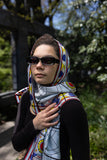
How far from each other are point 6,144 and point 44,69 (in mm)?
3079

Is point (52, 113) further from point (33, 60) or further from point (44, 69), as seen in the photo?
point (33, 60)

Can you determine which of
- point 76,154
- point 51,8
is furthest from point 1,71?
point 76,154

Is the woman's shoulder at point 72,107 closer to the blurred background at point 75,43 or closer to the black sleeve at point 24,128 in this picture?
the black sleeve at point 24,128

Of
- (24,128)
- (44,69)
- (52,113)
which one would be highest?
(44,69)

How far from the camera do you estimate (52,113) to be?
1192 mm

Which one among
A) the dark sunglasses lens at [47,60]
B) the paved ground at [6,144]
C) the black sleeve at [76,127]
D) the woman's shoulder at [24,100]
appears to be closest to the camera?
the black sleeve at [76,127]

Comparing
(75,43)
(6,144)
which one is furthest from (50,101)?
(75,43)

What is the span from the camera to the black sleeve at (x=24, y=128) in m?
1.28

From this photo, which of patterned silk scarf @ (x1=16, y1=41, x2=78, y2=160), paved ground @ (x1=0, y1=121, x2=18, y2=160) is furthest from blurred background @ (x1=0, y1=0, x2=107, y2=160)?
patterned silk scarf @ (x1=16, y1=41, x2=78, y2=160)

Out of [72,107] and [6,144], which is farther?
[6,144]

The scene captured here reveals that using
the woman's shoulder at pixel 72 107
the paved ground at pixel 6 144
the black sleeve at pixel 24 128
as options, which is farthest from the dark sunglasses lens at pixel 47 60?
the paved ground at pixel 6 144

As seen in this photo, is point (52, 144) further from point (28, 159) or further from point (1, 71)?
point (1, 71)

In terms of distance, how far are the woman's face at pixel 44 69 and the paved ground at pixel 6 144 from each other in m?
2.48

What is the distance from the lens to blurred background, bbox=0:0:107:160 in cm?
339
